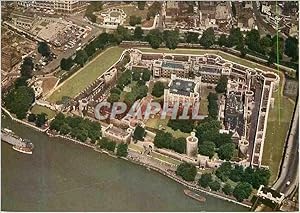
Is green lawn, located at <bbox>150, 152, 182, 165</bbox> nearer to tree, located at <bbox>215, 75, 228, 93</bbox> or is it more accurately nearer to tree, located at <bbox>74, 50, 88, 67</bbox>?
tree, located at <bbox>215, 75, 228, 93</bbox>

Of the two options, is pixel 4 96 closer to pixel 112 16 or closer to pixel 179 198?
pixel 112 16

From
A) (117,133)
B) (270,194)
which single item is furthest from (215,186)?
(117,133)

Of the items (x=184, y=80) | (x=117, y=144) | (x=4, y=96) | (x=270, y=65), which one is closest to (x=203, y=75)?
(x=184, y=80)

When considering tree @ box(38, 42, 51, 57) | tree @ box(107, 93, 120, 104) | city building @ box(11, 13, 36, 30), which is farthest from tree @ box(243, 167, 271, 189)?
city building @ box(11, 13, 36, 30)

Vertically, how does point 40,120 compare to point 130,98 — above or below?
below

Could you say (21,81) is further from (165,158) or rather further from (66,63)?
(165,158)

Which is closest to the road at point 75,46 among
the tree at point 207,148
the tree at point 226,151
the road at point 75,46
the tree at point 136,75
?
the road at point 75,46
